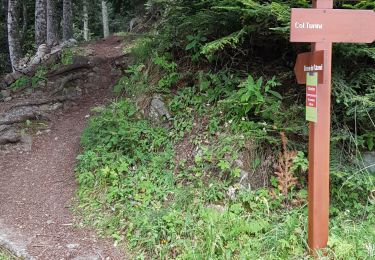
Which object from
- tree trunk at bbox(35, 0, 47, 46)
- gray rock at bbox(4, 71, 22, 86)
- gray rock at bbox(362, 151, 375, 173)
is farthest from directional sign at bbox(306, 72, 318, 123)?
tree trunk at bbox(35, 0, 47, 46)

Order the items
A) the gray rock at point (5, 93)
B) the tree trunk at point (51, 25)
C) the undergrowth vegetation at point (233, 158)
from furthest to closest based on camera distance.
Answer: the tree trunk at point (51, 25), the gray rock at point (5, 93), the undergrowth vegetation at point (233, 158)

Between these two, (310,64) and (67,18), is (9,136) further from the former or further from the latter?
(67,18)

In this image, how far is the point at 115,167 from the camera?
16.9 ft

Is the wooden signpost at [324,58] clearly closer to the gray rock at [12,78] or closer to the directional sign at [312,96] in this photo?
the directional sign at [312,96]

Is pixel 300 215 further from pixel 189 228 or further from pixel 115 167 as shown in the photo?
pixel 115 167

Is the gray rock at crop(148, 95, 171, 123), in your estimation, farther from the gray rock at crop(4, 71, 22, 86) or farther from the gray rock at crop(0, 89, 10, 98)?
the gray rock at crop(4, 71, 22, 86)

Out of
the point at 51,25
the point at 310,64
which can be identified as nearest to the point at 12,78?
the point at 51,25

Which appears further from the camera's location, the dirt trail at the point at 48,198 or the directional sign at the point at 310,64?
the dirt trail at the point at 48,198

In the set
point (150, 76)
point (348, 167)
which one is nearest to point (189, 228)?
point (348, 167)

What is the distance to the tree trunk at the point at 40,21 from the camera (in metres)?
11.2

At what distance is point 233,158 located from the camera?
4.50 metres

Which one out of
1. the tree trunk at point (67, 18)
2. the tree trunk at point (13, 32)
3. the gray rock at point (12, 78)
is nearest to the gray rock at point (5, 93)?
the gray rock at point (12, 78)

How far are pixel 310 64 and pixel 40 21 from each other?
10337 mm

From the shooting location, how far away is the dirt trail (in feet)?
13.4
